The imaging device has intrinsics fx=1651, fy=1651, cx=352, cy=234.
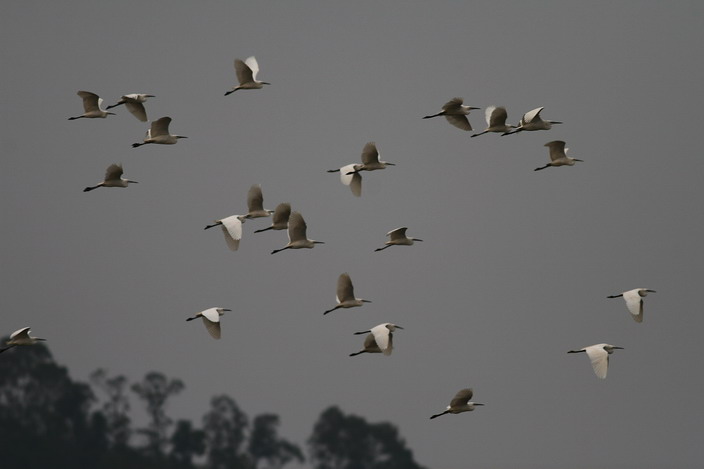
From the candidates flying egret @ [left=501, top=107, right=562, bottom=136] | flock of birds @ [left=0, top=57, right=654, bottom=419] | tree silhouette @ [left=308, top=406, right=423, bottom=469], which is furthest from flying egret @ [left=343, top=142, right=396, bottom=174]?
tree silhouette @ [left=308, top=406, right=423, bottom=469]

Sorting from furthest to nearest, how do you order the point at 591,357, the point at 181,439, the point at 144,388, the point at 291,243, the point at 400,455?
the point at 144,388 < the point at 181,439 < the point at 400,455 < the point at 291,243 < the point at 591,357

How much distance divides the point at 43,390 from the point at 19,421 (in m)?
3.99

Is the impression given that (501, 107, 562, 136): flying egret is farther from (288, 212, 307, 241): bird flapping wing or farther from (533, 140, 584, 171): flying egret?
(288, 212, 307, 241): bird flapping wing

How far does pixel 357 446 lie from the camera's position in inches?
2662

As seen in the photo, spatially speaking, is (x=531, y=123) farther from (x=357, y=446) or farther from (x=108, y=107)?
(x=357, y=446)

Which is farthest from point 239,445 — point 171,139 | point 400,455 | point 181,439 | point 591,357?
point 591,357

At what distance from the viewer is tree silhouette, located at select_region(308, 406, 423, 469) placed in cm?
6638

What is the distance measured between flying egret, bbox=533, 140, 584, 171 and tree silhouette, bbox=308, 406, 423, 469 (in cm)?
3048

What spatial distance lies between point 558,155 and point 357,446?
3260 cm

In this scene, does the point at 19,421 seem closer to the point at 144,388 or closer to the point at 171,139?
the point at 144,388

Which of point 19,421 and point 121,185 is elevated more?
point 121,185

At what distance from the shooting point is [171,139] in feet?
116

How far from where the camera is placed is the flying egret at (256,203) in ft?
115

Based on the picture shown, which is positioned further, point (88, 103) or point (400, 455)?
point (400, 455)
